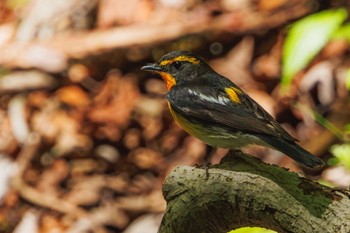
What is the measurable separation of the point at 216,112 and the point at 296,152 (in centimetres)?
62

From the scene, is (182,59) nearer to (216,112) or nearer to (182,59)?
(182,59)

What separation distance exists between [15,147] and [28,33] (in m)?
1.50

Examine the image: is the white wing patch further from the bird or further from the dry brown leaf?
the dry brown leaf

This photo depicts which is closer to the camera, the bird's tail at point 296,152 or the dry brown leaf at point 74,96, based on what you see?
the bird's tail at point 296,152

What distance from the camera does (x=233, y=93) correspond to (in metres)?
3.97

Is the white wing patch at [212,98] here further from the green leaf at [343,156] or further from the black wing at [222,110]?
the green leaf at [343,156]

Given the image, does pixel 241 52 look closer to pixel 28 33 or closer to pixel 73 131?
pixel 73 131

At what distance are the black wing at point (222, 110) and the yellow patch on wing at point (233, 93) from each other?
0.02m

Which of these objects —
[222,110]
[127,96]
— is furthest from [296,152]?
[127,96]

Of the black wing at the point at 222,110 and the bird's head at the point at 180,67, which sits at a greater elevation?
the bird's head at the point at 180,67

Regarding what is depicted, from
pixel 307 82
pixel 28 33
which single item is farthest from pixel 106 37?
pixel 307 82

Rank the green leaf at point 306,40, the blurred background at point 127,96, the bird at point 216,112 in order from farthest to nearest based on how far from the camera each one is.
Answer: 1. the blurred background at point 127,96
2. the green leaf at point 306,40
3. the bird at point 216,112

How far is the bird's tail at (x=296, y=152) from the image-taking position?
3305 millimetres

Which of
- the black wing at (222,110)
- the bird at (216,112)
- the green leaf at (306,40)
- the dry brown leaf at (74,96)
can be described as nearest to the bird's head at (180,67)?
the bird at (216,112)
